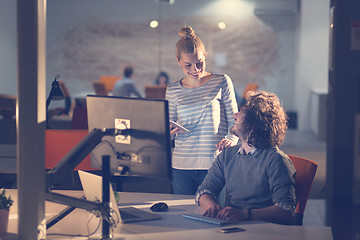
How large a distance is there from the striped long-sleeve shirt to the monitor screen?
0.83 meters

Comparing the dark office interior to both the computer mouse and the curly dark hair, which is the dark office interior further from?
the computer mouse

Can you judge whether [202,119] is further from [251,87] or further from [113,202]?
[251,87]

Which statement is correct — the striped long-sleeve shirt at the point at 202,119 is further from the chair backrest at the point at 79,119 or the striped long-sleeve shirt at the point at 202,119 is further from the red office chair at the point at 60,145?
the chair backrest at the point at 79,119

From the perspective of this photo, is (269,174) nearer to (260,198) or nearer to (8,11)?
(260,198)

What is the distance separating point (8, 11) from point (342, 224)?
14.4 ft

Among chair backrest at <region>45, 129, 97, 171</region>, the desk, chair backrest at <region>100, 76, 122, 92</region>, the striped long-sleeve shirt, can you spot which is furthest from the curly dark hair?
chair backrest at <region>100, 76, 122, 92</region>

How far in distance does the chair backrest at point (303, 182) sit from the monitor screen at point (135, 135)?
2.63ft

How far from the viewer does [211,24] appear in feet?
34.2

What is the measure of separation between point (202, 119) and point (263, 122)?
0.60 metres

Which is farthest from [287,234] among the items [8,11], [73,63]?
[73,63]

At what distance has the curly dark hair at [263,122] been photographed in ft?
7.87

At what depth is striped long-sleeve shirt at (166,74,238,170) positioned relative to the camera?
293 centimetres

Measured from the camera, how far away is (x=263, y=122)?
2.39 metres

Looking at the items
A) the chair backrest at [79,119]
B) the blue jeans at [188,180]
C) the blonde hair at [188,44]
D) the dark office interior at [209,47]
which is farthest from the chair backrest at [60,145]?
the dark office interior at [209,47]
